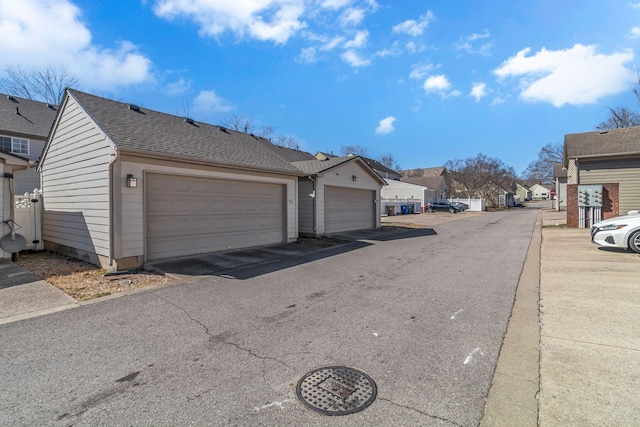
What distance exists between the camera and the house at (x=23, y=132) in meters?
15.8

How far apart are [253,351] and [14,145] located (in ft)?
67.6

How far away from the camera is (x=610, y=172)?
14477mm

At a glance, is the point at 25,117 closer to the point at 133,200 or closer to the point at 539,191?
the point at 133,200

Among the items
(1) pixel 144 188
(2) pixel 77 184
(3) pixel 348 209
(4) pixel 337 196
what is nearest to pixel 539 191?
(3) pixel 348 209

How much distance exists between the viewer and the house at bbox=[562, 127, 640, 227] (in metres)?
13.8

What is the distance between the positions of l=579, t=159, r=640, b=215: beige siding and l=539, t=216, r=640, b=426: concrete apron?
10.1 meters

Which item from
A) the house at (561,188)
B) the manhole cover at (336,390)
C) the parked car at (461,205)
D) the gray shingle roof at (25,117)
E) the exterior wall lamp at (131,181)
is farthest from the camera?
the parked car at (461,205)

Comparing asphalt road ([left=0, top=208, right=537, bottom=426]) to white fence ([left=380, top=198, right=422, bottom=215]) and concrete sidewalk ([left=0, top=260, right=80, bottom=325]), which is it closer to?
concrete sidewalk ([left=0, top=260, right=80, bottom=325])

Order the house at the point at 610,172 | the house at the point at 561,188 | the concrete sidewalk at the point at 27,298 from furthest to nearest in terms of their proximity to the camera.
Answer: the house at the point at 561,188
the house at the point at 610,172
the concrete sidewalk at the point at 27,298

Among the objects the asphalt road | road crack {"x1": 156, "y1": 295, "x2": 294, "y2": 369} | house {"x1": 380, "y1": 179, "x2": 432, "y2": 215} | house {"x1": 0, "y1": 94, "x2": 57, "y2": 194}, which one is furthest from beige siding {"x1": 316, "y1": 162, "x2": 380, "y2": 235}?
house {"x1": 380, "y1": 179, "x2": 432, "y2": 215}

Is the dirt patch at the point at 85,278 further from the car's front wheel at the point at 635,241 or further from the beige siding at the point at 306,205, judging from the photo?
the car's front wheel at the point at 635,241

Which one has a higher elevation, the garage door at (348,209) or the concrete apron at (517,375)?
the garage door at (348,209)

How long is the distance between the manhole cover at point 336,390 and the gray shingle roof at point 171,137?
6.51m

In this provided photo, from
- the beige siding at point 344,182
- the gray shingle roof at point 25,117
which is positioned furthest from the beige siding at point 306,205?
the gray shingle roof at point 25,117
